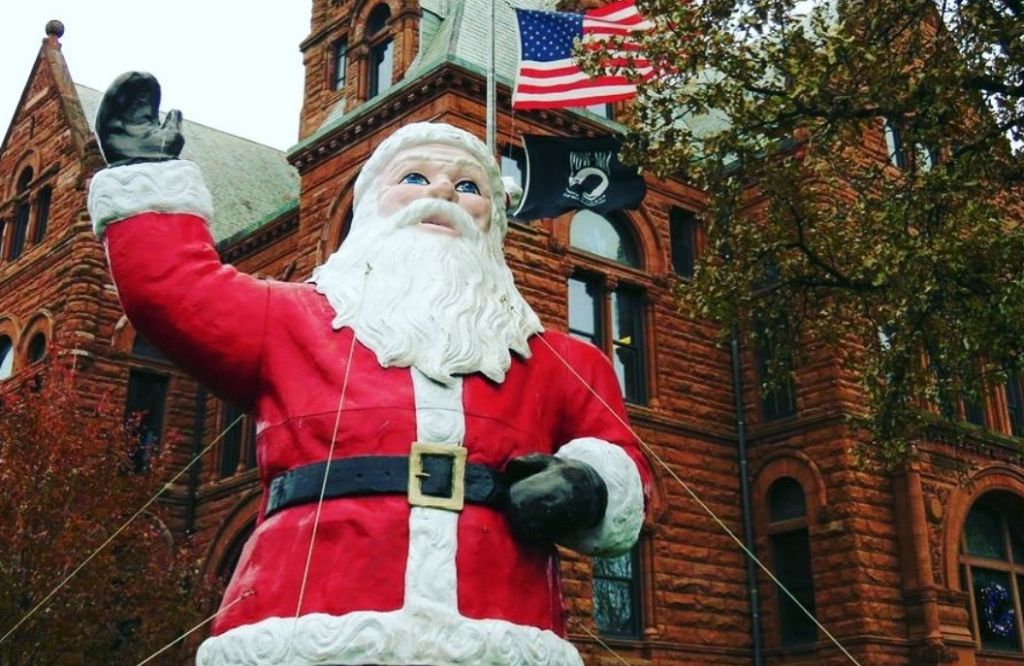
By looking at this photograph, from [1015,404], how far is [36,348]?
17.5m

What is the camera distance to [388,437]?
3.66m

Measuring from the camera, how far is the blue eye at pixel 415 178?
4.40 meters

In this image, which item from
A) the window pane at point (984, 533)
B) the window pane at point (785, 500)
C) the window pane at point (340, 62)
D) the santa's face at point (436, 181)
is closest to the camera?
the santa's face at point (436, 181)

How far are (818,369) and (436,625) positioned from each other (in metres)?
15.0

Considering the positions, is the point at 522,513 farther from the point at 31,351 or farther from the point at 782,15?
the point at 31,351

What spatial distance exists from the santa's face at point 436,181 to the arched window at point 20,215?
20.8 m

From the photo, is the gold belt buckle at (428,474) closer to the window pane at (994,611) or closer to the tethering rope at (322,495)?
the tethering rope at (322,495)

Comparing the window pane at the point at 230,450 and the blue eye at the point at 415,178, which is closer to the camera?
the blue eye at the point at 415,178

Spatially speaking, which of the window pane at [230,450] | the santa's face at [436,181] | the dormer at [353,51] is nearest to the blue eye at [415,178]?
the santa's face at [436,181]

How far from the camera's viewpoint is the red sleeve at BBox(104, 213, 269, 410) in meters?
3.74

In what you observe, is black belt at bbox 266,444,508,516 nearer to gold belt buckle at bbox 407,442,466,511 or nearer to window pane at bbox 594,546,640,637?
gold belt buckle at bbox 407,442,466,511

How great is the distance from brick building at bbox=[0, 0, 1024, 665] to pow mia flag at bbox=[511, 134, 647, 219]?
4856mm

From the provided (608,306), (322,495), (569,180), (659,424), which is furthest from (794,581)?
(322,495)

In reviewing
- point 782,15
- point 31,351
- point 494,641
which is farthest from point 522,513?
point 31,351
